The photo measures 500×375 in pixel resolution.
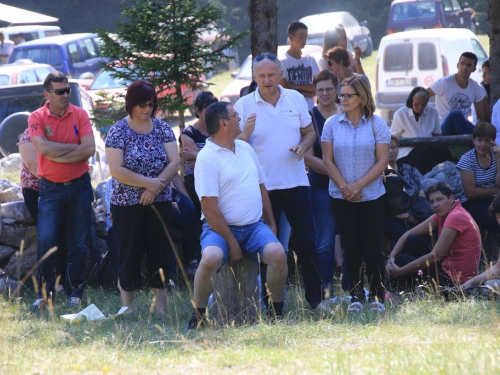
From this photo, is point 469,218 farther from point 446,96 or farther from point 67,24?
point 67,24

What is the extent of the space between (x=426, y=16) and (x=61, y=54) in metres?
13.3

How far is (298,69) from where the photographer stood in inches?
367

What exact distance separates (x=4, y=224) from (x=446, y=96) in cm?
607

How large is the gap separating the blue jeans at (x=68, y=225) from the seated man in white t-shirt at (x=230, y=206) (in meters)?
1.79

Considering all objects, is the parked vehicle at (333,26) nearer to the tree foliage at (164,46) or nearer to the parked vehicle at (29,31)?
the parked vehicle at (29,31)

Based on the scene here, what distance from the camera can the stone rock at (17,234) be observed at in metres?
8.26

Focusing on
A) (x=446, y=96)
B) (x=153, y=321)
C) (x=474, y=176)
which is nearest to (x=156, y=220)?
(x=153, y=321)

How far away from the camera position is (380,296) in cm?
659

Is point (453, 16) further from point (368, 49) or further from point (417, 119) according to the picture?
point (417, 119)

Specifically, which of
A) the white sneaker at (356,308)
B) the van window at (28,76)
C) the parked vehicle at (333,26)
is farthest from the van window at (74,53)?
the white sneaker at (356,308)

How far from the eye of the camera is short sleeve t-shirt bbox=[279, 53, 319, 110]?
9.27 m

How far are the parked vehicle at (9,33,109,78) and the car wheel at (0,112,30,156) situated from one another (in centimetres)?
1125

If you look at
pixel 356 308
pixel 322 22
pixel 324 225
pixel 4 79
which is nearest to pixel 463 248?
pixel 324 225

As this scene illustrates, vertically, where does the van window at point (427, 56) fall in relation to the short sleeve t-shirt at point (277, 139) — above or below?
below
